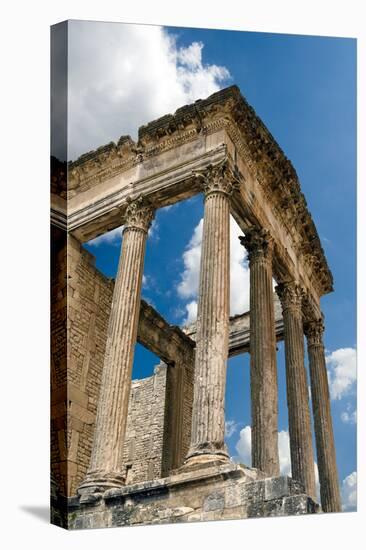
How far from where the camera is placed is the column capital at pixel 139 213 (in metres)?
13.7

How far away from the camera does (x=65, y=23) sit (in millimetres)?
9383

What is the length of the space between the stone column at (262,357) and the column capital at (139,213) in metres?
2.31

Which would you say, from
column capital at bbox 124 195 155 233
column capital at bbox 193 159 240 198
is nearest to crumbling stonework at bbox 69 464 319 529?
column capital at bbox 193 159 240 198

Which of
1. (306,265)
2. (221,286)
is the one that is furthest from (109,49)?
(306,265)

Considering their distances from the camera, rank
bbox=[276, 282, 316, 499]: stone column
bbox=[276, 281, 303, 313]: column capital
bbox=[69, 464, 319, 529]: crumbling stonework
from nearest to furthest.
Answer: bbox=[69, 464, 319, 529]: crumbling stonework → bbox=[276, 282, 316, 499]: stone column → bbox=[276, 281, 303, 313]: column capital

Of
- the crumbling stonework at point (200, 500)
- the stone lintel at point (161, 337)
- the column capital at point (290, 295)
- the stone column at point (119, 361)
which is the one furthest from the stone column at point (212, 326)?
the stone lintel at point (161, 337)

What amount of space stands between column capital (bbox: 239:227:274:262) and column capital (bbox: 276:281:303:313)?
2.00m

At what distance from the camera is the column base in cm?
1030

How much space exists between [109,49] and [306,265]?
9141 millimetres

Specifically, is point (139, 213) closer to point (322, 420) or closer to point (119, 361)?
point (119, 361)

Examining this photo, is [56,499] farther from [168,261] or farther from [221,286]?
[168,261]

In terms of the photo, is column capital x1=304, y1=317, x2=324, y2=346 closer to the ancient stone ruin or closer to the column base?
the ancient stone ruin

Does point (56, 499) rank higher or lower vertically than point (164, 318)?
lower

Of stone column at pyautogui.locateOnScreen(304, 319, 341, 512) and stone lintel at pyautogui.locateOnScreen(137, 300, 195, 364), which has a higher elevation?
stone lintel at pyautogui.locateOnScreen(137, 300, 195, 364)
